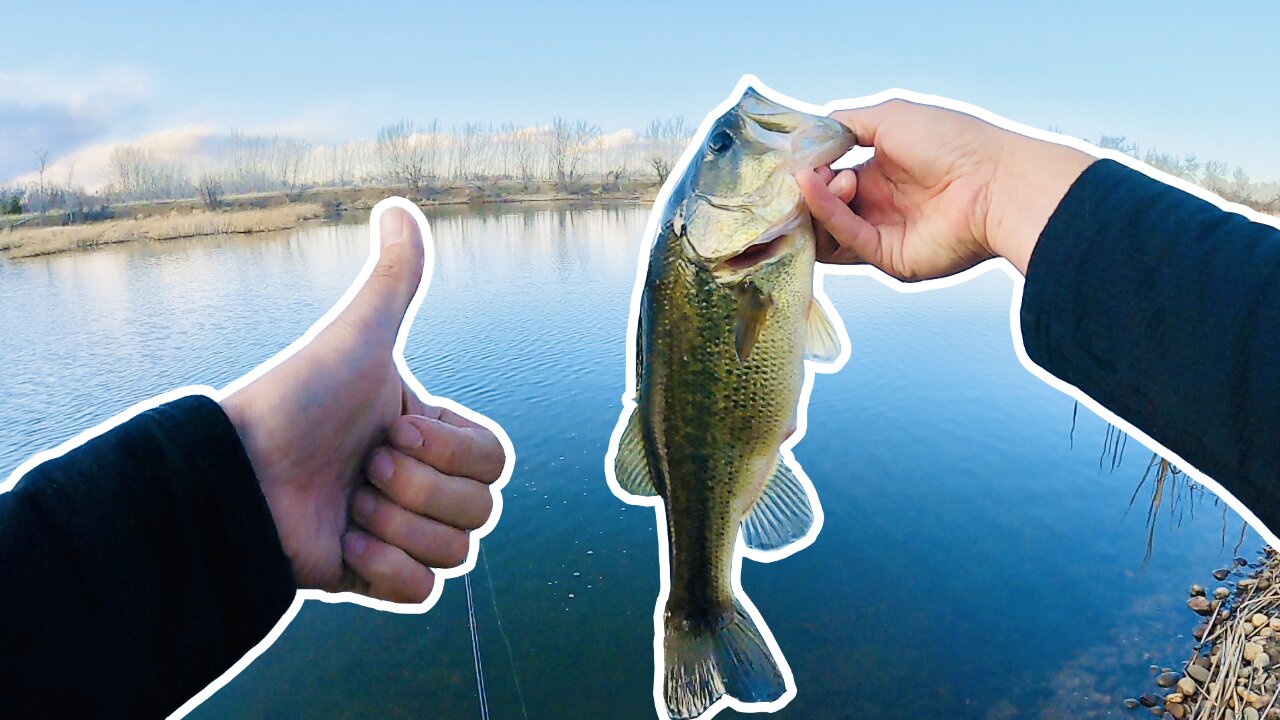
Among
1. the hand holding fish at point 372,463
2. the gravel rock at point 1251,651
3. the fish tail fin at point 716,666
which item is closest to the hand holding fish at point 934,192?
the fish tail fin at point 716,666

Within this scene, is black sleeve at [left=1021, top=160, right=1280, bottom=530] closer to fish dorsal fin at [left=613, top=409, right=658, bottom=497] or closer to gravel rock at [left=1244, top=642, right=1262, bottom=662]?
fish dorsal fin at [left=613, top=409, right=658, bottom=497]

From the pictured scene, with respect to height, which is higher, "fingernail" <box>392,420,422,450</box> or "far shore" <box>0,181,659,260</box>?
"far shore" <box>0,181,659,260</box>

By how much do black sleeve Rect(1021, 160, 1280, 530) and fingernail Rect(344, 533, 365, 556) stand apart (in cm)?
197

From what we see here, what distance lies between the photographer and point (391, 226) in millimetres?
2094

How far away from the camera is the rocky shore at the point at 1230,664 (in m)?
6.09

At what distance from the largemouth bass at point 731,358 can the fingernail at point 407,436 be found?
0.64 meters

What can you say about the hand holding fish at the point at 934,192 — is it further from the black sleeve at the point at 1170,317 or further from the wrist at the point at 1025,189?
the black sleeve at the point at 1170,317

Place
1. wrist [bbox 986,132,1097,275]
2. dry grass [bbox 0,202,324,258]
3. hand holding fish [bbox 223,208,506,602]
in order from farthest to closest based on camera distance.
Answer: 1. dry grass [bbox 0,202,324,258]
2. hand holding fish [bbox 223,208,506,602]
3. wrist [bbox 986,132,1097,275]

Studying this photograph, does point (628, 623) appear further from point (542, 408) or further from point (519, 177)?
point (519, 177)

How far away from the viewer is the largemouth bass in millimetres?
1889

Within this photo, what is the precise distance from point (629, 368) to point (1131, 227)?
1.20 meters

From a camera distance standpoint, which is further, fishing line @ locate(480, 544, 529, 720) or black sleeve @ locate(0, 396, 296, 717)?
fishing line @ locate(480, 544, 529, 720)

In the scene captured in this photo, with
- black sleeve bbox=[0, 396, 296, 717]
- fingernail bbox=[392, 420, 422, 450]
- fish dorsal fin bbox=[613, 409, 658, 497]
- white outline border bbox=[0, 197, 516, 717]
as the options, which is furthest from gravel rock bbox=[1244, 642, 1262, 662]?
black sleeve bbox=[0, 396, 296, 717]

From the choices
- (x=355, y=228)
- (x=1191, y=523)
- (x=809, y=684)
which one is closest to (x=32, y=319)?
(x=355, y=228)
